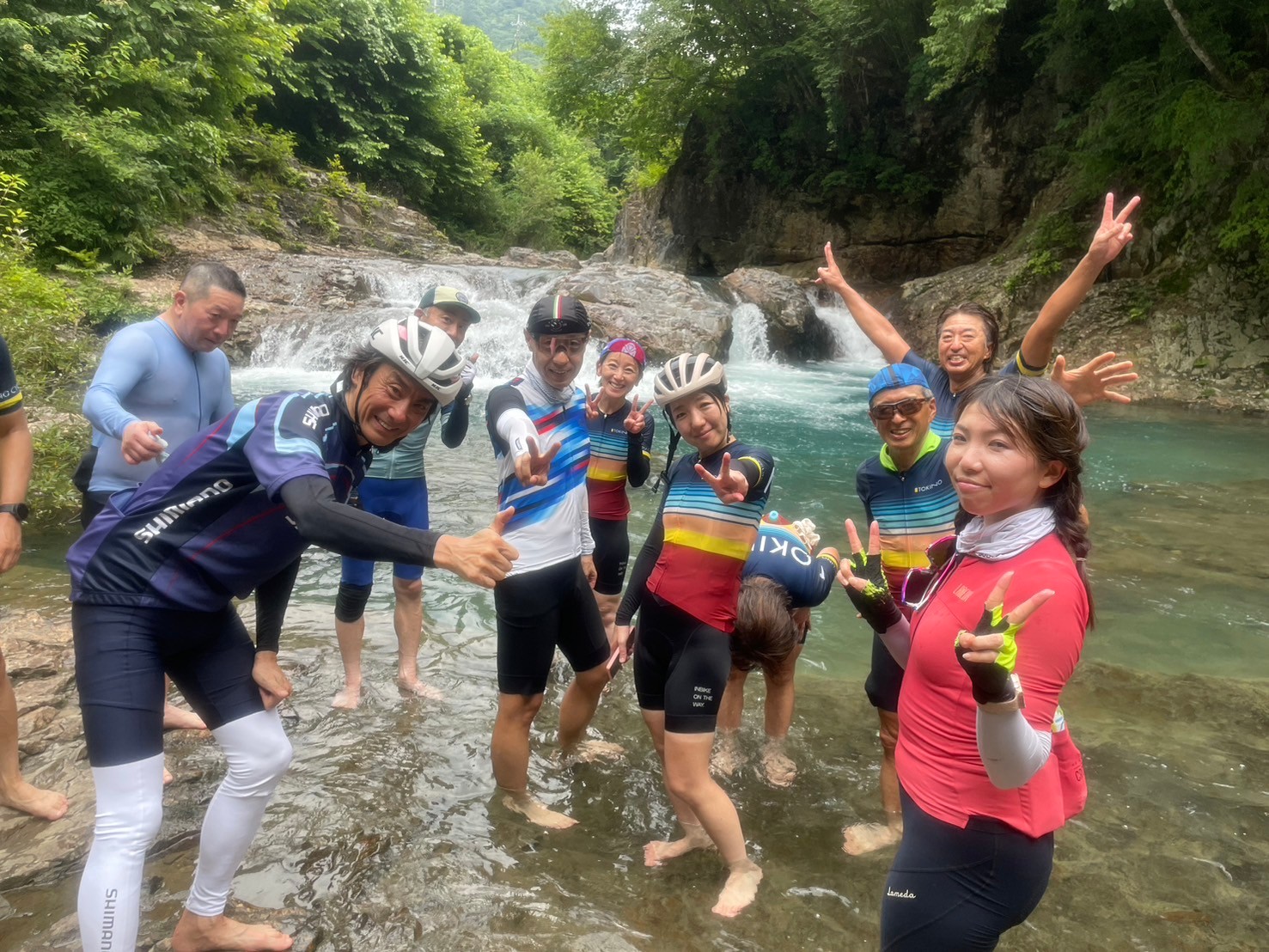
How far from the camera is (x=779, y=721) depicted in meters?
3.89

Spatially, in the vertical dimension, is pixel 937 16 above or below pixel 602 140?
below

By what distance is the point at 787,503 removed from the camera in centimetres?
848

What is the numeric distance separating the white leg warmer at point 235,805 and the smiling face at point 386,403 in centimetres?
95

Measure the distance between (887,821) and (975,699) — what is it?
81.2 inches

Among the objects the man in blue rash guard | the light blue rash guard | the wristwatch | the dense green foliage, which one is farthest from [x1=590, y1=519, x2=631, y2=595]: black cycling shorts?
the dense green foliage

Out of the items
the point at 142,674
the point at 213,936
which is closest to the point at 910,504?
the point at 142,674

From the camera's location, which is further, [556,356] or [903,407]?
[556,356]

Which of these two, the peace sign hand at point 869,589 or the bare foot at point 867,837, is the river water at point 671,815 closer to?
the bare foot at point 867,837

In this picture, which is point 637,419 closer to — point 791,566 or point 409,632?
point 791,566

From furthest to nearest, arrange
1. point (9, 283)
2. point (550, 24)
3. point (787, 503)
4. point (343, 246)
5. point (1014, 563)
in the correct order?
point (550, 24) → point (343, 246) → point (787, 503) → point (9, 283) → point (1014, 563)

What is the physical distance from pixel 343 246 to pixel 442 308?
20934 millimetres

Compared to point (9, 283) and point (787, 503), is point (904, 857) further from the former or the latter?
point (9, 283)

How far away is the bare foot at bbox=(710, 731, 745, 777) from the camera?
12.5 ft

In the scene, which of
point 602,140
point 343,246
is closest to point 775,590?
point 343,246
